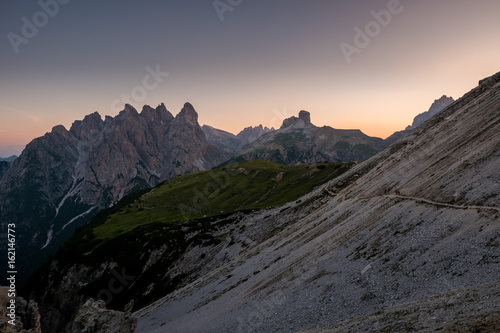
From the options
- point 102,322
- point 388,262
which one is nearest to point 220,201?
point 102,322

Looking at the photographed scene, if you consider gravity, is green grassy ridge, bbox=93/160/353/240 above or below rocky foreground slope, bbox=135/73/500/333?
above

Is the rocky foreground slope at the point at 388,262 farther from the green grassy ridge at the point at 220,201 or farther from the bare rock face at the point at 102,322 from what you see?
the green grassy ridge at the point at 220,201

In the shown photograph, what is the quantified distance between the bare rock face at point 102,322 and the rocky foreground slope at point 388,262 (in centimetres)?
508

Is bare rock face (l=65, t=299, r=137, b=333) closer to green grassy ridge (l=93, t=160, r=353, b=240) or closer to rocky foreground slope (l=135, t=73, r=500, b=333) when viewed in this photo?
rocky foreground slope (l=135, t=73, r=500, b=333)

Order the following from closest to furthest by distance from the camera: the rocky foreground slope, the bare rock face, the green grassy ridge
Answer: the rocky foreground slope → the bare rock face → the green grassy ridge

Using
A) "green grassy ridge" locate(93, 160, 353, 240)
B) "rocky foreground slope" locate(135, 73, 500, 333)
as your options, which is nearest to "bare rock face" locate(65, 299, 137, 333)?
"rocky foreground slope" locate(135, 73, 500, 333)

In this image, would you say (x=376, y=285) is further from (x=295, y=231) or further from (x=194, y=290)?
(x=194, y=290)

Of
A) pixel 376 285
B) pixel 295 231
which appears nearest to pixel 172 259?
pixel 295 231

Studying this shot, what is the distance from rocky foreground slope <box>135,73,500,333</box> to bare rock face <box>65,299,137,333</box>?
16.7ft

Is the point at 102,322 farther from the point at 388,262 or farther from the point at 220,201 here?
the point at 220,201

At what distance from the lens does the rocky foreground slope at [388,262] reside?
1962 cm

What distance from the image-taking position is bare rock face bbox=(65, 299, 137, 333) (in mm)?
39406

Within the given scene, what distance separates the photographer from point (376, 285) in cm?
2442

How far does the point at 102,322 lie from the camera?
39.8m
